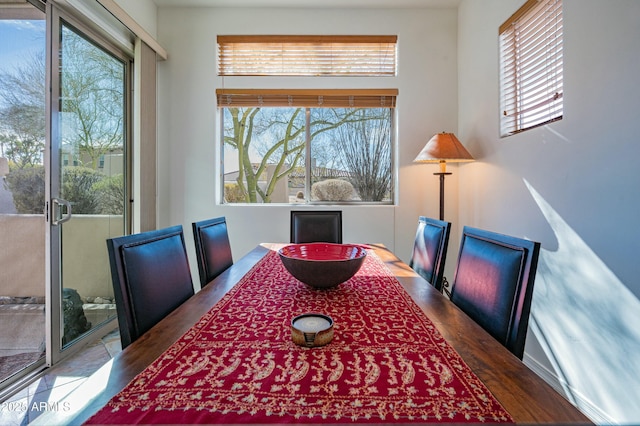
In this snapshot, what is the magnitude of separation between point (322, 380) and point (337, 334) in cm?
21

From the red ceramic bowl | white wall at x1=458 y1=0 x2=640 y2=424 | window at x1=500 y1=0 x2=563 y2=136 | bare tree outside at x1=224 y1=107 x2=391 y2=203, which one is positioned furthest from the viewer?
bare tree outside at x1=224 y1=107 x2=391 y2=203

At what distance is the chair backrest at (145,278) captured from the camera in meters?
0.90

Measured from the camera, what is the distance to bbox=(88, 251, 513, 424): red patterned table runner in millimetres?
502

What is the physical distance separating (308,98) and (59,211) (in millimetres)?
2152

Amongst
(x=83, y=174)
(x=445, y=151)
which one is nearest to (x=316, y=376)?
(x=445, y=151)

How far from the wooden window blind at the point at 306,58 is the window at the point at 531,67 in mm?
1060

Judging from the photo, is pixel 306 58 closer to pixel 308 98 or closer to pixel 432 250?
pixel 308 98

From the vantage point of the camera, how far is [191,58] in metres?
2.96

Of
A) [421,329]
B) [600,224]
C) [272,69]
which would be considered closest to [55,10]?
[272,69]

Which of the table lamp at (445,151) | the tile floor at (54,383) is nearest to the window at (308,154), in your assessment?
the table lamp at (445,151)

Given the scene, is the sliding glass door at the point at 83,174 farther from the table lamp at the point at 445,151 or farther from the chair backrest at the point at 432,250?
the table lamp at the point at 445,151

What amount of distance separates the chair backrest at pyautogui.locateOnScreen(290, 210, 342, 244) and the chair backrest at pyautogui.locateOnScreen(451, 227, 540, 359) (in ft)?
4.00

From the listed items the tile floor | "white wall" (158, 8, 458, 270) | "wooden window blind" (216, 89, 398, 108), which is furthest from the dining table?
"wooden window blind" (216, 89, 398, 108)

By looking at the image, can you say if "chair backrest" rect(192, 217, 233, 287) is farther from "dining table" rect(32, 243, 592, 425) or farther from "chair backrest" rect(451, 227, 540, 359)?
"chair backrest" rect(451, 227, 540, 359)
